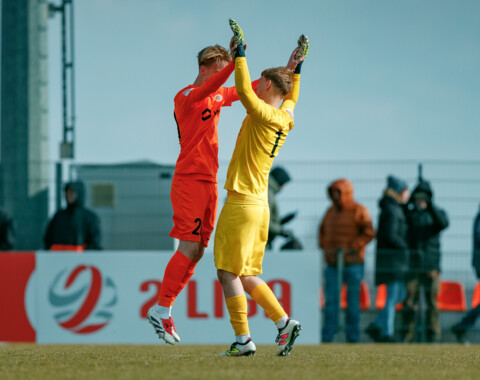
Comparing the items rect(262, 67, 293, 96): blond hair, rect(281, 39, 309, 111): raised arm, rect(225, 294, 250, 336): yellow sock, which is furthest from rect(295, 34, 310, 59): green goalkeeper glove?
rect(225, 294, 250, 336): yellow sock

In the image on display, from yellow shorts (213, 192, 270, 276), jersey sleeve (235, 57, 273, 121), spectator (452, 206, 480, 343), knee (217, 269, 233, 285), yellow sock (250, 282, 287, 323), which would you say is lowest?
spectator (452, 206, 480, 343)

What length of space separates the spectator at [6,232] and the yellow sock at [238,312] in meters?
5.96

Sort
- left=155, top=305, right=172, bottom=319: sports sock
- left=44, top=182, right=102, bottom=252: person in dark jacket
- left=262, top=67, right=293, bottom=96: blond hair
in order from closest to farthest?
left=262, top=67, right=293, bottom=96: blond hair < left=155, top=305, right=172, bottom=319: sports sock < left=44, top=182, right=102, bottom=252: person in dark jacket

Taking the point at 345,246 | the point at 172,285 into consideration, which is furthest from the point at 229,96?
Answer: the point at 345,246

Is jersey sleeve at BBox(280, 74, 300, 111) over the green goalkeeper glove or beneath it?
beneath

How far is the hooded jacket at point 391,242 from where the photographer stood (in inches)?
413

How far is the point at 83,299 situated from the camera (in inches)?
406

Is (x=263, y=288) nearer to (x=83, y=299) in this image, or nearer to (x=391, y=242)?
(x=83, y=299)

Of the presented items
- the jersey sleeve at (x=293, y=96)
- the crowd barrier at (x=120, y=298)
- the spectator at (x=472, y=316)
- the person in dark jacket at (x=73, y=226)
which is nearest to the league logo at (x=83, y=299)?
the crowd barrier at (x=120, y=298)

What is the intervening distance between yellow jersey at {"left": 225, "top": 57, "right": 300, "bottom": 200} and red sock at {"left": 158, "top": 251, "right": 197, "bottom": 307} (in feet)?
2.84

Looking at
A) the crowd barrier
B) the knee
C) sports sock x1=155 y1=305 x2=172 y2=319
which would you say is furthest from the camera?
the crowd barrier

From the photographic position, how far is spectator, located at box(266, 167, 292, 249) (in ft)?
34.6

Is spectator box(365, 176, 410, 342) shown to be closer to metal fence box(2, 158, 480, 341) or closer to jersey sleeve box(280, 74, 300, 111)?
metal fence box(2, 158, 480, 341)

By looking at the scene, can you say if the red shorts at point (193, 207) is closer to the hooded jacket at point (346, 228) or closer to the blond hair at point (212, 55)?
the blond hair at point (212, 55)
